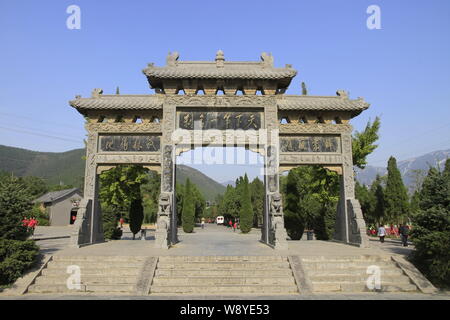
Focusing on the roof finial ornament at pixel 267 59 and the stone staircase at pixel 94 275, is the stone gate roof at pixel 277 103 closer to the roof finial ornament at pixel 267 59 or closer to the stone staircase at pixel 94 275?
the roof finial ornament at pixel 267 59

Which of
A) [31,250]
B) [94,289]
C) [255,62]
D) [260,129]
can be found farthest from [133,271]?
[255,62]

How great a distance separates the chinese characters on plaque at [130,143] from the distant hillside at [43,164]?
374 ft

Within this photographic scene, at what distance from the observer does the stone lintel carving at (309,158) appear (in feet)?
40.3

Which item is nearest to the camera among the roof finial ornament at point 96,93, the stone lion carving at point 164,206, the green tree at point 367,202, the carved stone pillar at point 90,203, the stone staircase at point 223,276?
the stone staircase at point 223,276

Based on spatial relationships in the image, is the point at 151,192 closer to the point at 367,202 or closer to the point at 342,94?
the point at 367,202

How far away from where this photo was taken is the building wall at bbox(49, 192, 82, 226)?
36875mm

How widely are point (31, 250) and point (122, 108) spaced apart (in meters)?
6.02

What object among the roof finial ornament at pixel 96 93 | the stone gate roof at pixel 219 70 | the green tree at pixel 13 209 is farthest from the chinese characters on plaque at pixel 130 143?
the green tree at pixel 13 209

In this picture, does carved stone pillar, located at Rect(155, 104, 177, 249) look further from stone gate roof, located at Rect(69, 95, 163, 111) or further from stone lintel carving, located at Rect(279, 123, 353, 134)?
stone lintel carving, located at Rect(279, 123, 353, 134)

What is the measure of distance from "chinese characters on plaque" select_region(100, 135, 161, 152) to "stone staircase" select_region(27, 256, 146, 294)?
4.68 m

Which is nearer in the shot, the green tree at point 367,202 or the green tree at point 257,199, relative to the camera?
the green tree at point 367,202
